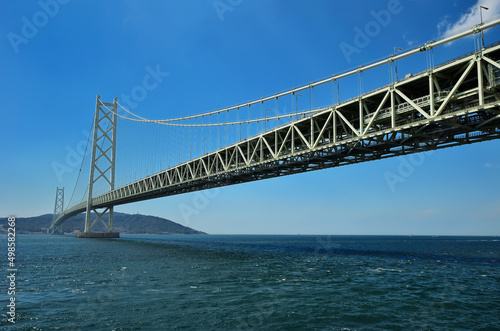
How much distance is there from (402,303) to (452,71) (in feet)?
46.8

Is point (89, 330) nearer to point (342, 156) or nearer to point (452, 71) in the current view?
point (452, 71)

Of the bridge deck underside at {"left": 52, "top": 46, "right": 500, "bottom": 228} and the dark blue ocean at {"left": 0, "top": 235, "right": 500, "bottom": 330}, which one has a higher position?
the bridge deck underside at {"left": 52, "top": 46, "right": 500, "bottom": 228}

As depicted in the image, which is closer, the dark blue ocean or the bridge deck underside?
the dark blue ocean

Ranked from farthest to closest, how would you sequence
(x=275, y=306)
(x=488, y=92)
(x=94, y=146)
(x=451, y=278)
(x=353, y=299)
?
1. (x=94, y=146)
2. (x=451, y=278)
3. (x=488, y=92)
4. (x=353, y=299)
5. (x=275, y=306)

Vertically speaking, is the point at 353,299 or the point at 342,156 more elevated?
the point at 342,156

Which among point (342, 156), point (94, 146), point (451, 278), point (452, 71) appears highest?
point (94, 146)

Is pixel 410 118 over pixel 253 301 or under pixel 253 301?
over

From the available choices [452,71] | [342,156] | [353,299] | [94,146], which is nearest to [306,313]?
[353,299]

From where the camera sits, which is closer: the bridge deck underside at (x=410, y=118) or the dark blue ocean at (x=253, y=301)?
the dark blue ocean at (x=253, y=301)

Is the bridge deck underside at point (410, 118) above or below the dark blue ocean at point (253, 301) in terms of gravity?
above

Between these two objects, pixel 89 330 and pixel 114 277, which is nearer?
pixel 89 330

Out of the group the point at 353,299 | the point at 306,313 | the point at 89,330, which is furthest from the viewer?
the point at 353,299

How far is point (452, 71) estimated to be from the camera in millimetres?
20516

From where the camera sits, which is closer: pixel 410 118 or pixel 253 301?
pixel 253 301
